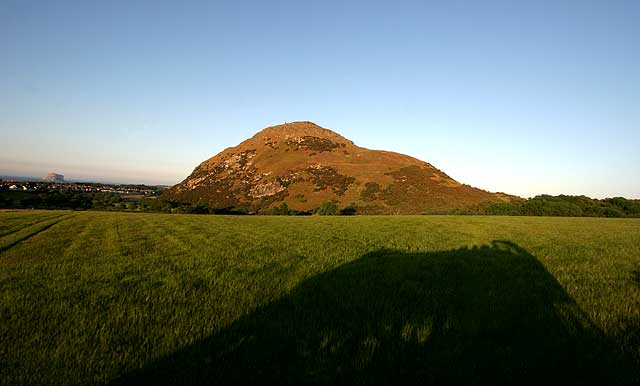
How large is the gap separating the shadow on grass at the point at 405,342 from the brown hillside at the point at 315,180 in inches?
2821

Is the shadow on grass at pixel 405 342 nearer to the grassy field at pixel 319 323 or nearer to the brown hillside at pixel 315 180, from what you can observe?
the grassy field at pixel 319 323

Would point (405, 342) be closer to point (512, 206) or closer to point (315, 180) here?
point (512, 206)

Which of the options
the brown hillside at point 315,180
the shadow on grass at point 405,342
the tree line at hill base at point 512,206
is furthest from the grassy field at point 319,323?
the brown hillside at point 315,180

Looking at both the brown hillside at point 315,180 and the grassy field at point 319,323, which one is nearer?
the grassy field at point 319,323

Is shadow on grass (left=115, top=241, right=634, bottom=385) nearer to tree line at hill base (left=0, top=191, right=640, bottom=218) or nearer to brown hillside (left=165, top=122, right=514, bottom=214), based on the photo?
tree line at hill base (left=0, top=191, right=640, bottom=218)

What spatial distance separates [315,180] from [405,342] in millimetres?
108028

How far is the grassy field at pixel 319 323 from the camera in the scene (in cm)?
358

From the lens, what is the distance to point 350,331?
4.62 metres

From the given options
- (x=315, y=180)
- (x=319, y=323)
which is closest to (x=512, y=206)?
(x=315, y=180)

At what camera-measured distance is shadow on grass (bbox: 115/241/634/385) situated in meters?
3.50

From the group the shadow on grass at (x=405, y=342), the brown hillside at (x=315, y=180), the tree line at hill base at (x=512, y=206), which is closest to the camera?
the shadow on grass at (x=405, y=342)

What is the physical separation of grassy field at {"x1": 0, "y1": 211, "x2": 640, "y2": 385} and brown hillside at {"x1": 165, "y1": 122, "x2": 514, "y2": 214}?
231ft

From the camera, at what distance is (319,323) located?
16.3ft

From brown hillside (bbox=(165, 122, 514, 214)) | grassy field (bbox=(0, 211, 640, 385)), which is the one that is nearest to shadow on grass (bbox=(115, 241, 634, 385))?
grassy field (bbox=(0, 211, 640, 385))
